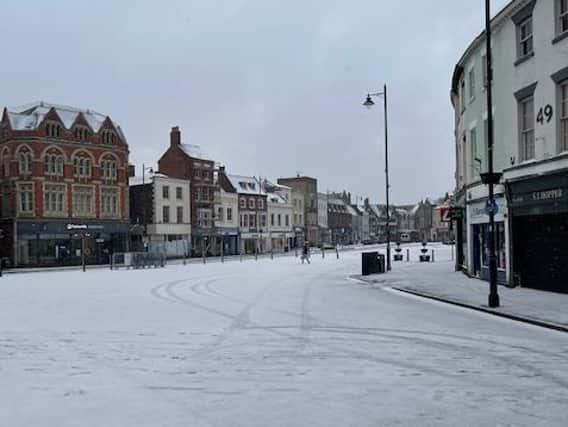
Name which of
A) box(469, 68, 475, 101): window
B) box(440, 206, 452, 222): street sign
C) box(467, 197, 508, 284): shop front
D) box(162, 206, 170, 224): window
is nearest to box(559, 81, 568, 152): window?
box(467, 197, 508, 284): shop front

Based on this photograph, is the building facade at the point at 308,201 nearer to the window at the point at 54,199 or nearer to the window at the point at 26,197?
the window at the point at 54,199

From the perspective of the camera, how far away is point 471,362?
9.68m

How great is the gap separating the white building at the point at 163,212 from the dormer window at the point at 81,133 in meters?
10.5

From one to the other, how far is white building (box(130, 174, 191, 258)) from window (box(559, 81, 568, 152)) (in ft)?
169

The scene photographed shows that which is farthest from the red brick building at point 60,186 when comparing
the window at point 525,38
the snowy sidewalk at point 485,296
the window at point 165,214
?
the window at point 525,38

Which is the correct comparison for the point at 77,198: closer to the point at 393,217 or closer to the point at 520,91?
the point at 520,91

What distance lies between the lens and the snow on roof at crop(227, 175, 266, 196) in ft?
279

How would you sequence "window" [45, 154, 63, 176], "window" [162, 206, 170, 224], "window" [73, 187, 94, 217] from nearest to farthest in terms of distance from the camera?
"window" [45, 154, 63, 176], "window" [73, 187, 94, 217], "window" [162, 206, 170, 224]

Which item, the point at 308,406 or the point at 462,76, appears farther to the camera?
the point at 462,76

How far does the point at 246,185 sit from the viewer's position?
287ft

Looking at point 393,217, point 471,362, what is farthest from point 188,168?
point 393,217

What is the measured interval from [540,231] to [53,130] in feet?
156

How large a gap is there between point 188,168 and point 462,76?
48.8 m

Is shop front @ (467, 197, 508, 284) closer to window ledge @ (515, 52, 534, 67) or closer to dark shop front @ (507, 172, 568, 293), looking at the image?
dark shop front @ (507, 172, 568, 293)
